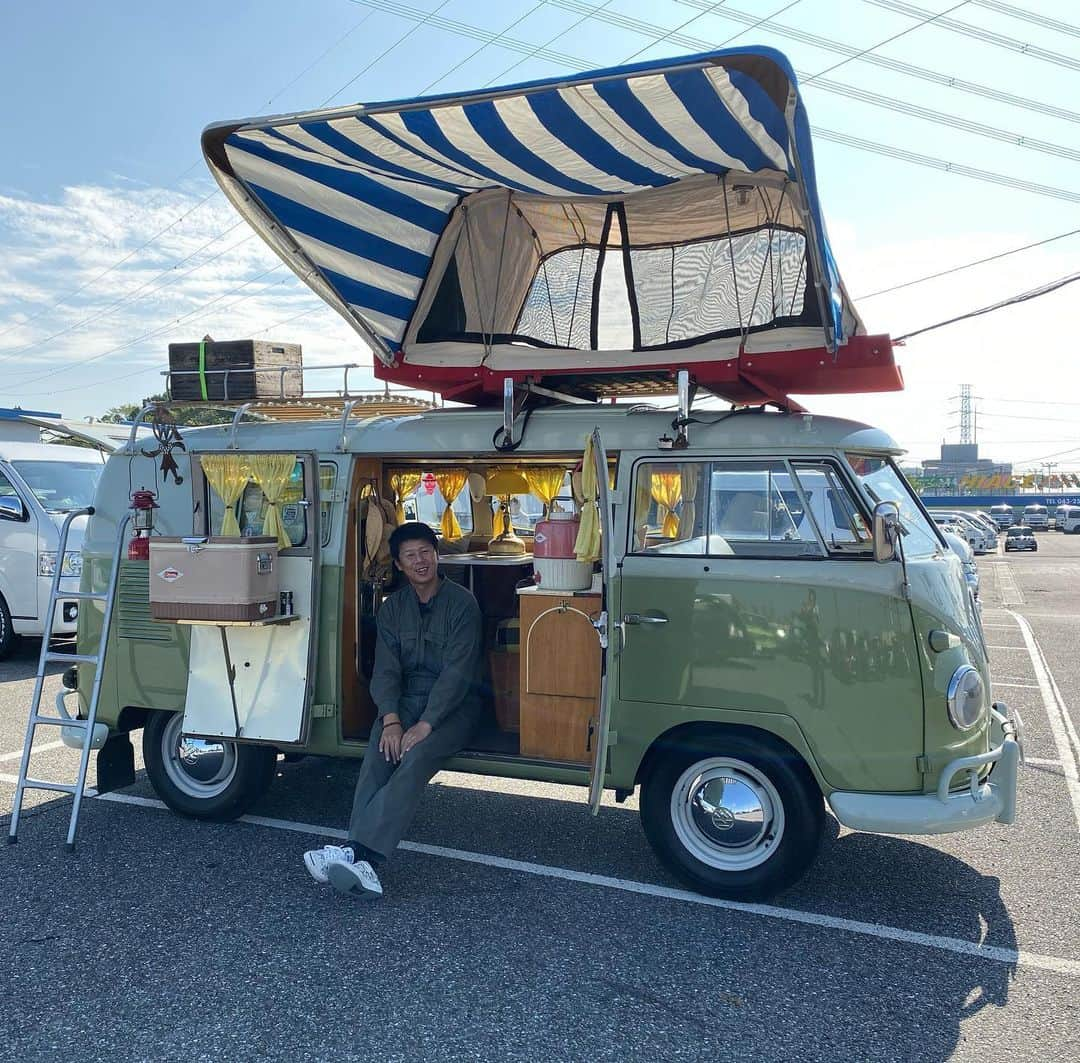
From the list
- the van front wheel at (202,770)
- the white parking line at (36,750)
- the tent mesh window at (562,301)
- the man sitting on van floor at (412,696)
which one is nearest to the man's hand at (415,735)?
the man sitting on van floor at (412,696)

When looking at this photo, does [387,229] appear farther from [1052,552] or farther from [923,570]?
[1052,552]

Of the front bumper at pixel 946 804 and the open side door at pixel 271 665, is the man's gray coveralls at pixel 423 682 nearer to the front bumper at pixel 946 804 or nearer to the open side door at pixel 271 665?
the open side door at pixel 271 665

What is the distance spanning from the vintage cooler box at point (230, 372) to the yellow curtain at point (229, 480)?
19.9 inches

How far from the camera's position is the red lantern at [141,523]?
5617 millimetres

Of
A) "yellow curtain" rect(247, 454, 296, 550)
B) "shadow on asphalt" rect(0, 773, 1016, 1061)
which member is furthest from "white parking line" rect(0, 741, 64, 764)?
"yellow curtain" rect(247, 454, 296, 550)

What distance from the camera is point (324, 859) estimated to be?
4531 mm

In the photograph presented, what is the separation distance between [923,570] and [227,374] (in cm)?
407

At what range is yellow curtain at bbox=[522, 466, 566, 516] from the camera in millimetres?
7352

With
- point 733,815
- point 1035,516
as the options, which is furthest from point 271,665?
point 1035,516

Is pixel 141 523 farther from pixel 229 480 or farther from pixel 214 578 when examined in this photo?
pixel 214 578

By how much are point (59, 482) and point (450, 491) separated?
607cm

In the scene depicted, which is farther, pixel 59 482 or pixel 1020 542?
pixel 1020 542

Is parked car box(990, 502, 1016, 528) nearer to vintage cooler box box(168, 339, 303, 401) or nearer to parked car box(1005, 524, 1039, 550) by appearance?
parked car box(1005, 524, 1039, 550)

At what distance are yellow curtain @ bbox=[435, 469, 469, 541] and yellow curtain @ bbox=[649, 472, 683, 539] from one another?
8.60 ft
